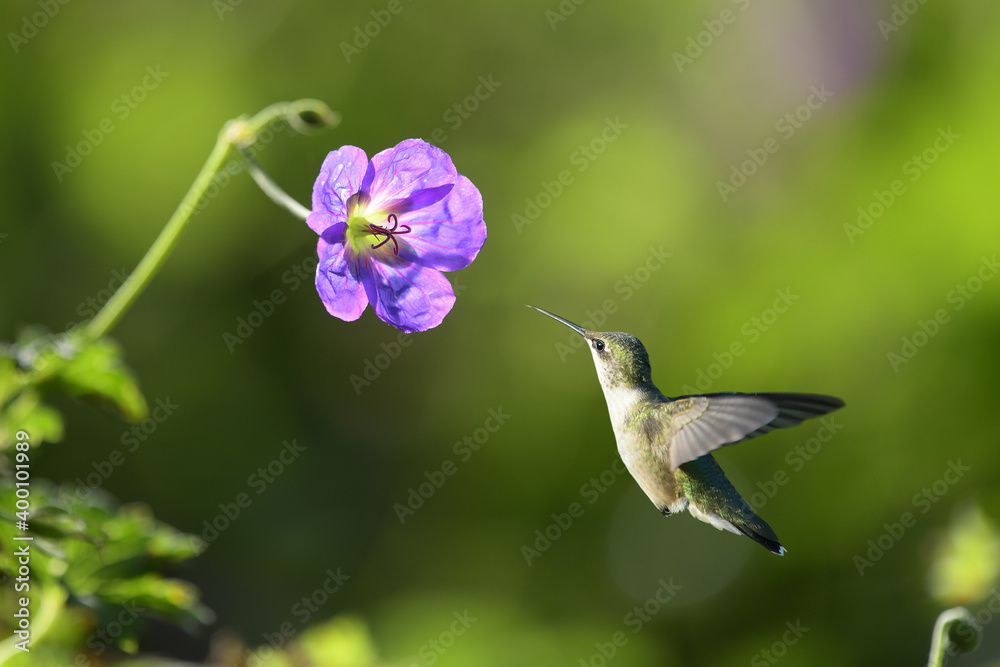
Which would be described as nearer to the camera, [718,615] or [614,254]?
[718,615]

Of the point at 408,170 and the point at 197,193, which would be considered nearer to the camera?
the point at 197,193

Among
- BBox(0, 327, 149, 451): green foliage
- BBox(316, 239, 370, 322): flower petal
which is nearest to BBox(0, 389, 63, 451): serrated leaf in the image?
BBox(0, 327, 149, 451): green foliage

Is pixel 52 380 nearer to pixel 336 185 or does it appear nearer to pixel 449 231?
pixel 336 185

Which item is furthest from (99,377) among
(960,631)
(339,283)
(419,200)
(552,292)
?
(552,292)

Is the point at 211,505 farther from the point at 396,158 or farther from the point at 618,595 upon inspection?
the point at 396,158

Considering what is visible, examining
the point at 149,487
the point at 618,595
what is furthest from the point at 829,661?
the point at 149,487

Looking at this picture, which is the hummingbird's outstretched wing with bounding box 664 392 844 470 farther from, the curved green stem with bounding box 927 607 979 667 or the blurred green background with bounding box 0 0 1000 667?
the blurred green background with bounding box 0 0 1000 667

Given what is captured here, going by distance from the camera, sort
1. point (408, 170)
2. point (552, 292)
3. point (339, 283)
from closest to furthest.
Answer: point (339, 283) → point (408, 170) → point (552, 292)

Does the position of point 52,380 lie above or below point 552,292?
below
